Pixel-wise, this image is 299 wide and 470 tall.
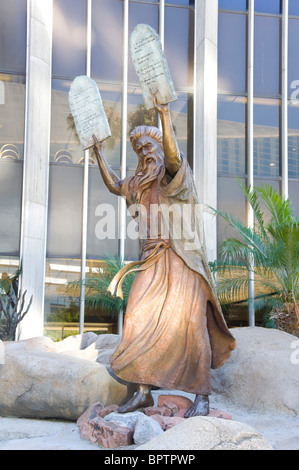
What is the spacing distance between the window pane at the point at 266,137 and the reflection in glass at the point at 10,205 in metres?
4.97

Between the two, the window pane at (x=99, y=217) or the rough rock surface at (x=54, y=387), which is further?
the window pane at (x=99, y=217)

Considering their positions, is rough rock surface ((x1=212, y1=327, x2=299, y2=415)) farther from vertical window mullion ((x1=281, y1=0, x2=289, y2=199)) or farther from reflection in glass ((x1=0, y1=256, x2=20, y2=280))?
vertical window mullion ((x1=281, y1=0, x2=289, y2=199))

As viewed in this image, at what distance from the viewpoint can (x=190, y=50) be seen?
40.6ft

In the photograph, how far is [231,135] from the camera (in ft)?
40.2

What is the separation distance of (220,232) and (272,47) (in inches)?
172

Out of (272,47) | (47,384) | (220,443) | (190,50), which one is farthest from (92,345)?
(272,47)

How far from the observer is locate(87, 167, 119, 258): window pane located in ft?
37.5

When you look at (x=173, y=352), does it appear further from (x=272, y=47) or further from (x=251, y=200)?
(x=272, y=47)

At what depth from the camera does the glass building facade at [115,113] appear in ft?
36.9

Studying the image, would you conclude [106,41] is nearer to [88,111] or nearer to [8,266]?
[8,266]

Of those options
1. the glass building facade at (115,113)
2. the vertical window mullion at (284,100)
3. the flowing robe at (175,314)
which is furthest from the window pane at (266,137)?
the flowing robe at (175,314)

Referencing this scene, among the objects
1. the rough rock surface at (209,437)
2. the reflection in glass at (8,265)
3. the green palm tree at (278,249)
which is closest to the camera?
the rough rock surface at (209,437)

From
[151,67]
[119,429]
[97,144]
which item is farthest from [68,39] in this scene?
[119,429]

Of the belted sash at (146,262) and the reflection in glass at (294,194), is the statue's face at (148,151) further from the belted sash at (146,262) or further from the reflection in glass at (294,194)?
the reflection in glass at (294,194)
